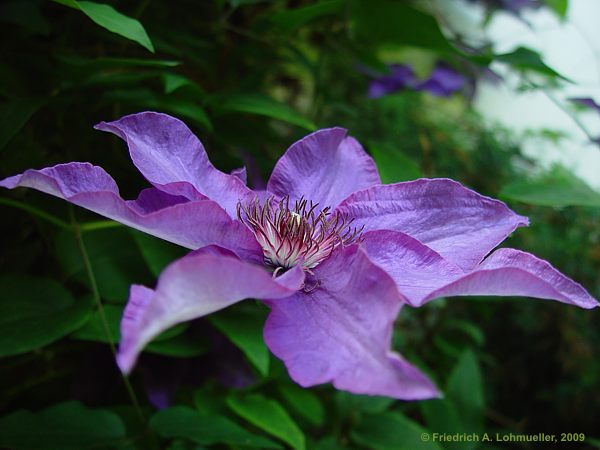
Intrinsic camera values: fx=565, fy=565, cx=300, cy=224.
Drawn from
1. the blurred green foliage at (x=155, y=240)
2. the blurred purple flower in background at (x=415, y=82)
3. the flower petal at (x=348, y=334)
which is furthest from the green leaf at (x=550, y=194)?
the blurred purple flower in background at (x=415, y=82)

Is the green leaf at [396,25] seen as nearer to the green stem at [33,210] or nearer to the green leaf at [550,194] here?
the green leaf at [550,194]

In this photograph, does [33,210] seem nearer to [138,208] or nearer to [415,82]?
[138,208]

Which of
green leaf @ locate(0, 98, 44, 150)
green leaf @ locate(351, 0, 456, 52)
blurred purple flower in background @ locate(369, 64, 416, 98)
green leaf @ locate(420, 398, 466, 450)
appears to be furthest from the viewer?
blurred purple flower in background @ locate(369, 64, 416, 98)

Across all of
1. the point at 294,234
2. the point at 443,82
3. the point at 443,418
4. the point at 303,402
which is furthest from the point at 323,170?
the point at 443,82

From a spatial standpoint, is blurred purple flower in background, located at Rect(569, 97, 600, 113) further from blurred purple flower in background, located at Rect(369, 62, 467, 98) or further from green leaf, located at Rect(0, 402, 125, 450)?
green leaf, located at Rect(0, 402, 125, 450)

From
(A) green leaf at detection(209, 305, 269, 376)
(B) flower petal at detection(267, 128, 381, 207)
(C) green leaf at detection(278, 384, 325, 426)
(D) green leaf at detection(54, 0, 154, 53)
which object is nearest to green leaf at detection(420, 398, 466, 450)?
(C) green leaf at detection(278, 384, 325, 426)

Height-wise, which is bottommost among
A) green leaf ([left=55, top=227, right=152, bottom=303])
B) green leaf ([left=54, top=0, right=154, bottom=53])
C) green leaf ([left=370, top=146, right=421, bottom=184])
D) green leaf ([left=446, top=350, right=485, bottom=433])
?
green leaf ([left=446, top=350, right=485, bottom=433])
